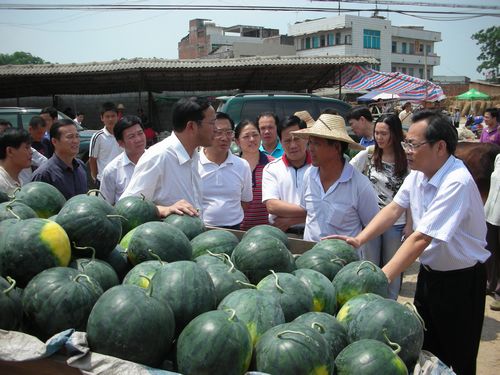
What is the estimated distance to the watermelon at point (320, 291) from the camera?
2258 mm

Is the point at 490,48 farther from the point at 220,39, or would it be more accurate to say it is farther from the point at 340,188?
the point at 340,188

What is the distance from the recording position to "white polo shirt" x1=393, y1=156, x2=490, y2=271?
9.25ft

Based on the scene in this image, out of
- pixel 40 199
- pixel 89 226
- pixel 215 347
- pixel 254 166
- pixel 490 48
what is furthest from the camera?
pixel 490 48

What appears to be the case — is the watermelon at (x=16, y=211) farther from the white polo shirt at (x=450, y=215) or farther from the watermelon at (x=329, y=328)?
the white polo shirt at (x=450, y=215)

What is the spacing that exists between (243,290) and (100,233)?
83 cm

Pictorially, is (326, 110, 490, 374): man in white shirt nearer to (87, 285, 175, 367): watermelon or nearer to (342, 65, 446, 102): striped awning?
(87, 285, 175, 367): watermelon

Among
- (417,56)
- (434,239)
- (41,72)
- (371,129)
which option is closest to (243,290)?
(434,239)

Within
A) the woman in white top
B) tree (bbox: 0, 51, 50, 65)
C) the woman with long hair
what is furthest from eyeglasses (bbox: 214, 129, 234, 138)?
tree (bbox: 0, 51, 50, 65)

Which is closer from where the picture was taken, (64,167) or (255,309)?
(255,309)

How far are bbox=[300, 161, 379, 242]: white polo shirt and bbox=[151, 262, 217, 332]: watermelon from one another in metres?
1.77

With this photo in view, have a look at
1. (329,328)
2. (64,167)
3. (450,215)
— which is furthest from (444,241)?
(64,167)

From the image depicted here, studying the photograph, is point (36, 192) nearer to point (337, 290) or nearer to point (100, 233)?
→ point (100, 233)

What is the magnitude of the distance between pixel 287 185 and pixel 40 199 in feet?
7.55

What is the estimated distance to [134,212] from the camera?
304cm
